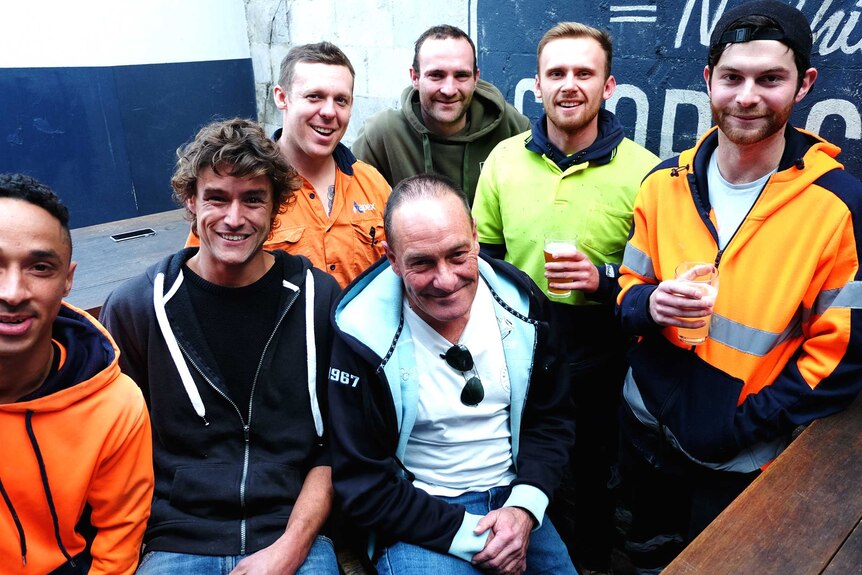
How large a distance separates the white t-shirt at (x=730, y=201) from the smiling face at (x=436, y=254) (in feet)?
2.66

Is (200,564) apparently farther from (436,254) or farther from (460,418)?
(436,254)

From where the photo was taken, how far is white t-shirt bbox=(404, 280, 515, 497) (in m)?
2.03

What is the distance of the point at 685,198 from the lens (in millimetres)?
2131

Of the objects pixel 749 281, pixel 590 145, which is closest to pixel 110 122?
pixel 590 145

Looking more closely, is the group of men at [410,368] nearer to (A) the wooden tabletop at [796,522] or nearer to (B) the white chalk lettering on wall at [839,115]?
(A) the wooden tabletop at [796,522]

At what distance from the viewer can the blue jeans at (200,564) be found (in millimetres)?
1862

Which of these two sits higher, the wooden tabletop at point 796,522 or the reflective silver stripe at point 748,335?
the reflective silver stripe at point 748,335

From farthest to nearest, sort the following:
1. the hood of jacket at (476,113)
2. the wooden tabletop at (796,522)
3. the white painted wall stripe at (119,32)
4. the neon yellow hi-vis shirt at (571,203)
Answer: the white painted wall stripe at (119,32), the hood of jacket at (476,113), the neon yellow hi-vis shirt at (571,203), the wooden tabletop at (796,522)

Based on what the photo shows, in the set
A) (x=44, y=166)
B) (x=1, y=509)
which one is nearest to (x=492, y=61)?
(x=1, y=509)

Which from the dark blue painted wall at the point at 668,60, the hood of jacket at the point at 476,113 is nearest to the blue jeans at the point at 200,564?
the hood of jacket at the point at 476,113

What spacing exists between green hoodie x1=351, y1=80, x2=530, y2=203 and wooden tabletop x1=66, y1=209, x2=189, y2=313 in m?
1.66

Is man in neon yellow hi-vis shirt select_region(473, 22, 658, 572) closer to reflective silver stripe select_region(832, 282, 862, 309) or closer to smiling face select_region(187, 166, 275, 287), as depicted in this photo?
reflective silver stripe select_region(832, 282, 862, 309)

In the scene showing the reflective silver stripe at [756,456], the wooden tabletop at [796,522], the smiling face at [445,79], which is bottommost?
the reflective silver stripe at [756,456]

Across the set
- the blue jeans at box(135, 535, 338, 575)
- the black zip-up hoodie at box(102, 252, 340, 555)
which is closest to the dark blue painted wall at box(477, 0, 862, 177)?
the black zip-up hoodie at box(102, 252, 340, 555)
